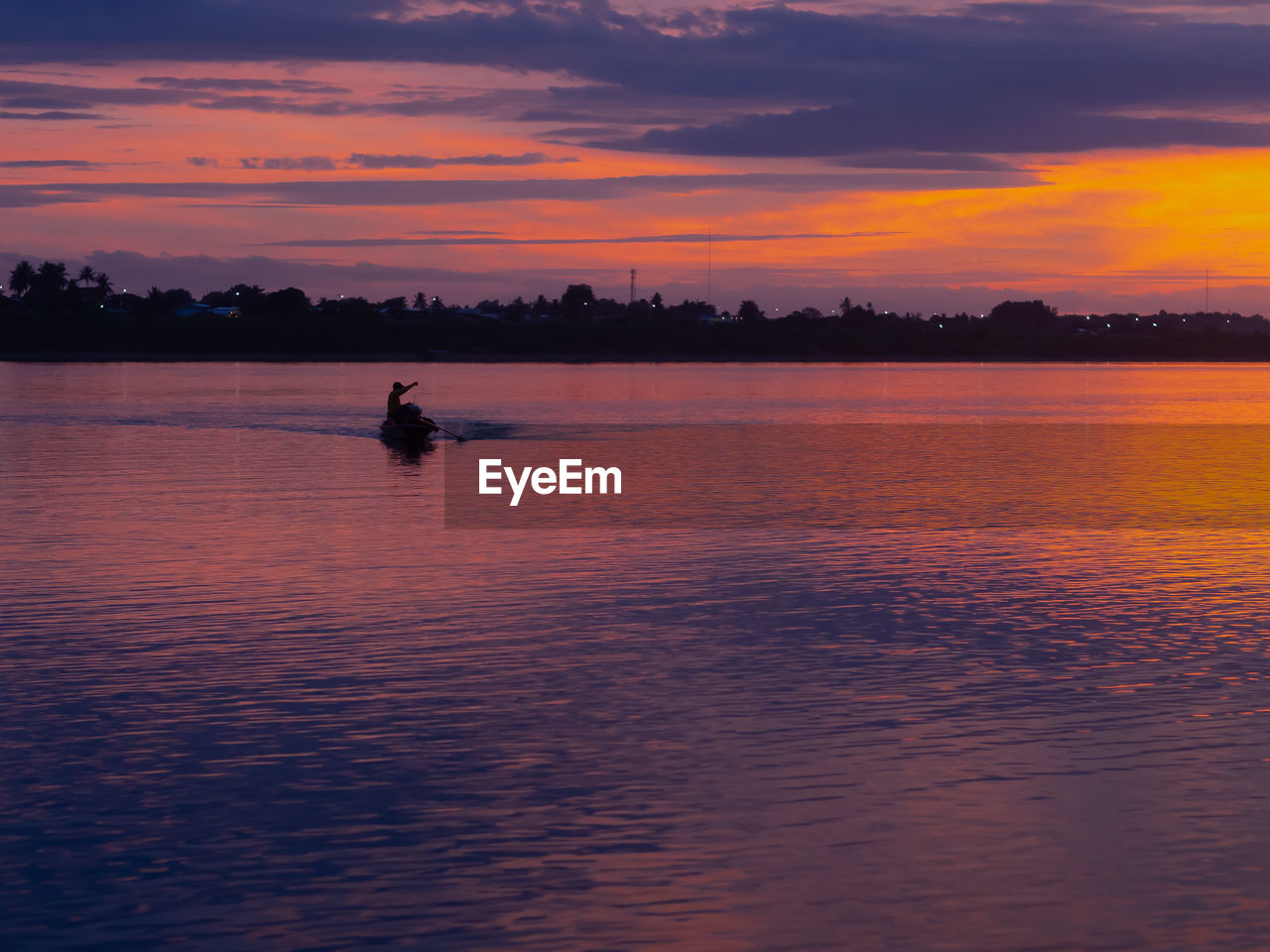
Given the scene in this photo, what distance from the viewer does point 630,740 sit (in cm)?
1584

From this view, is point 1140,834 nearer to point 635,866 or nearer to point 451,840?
point 635,866

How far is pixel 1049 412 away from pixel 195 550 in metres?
93.6

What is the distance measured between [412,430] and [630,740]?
48739 mm

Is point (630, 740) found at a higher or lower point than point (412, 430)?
lower

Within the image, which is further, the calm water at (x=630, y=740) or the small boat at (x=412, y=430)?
the small boat at (x=412, y=430)

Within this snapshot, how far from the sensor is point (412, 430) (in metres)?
63.3

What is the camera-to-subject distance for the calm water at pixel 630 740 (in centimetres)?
1105

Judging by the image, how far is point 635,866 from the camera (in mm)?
11906

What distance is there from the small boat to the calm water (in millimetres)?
29492

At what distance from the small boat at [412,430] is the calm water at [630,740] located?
96.8 feet

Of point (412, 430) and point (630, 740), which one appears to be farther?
point (412, 430)

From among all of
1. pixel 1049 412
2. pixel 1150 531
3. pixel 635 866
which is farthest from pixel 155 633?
pixel 1049 412

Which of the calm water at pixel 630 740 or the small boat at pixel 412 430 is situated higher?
the small boat at pixel 412 430

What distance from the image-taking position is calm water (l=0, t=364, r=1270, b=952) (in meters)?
11.1
